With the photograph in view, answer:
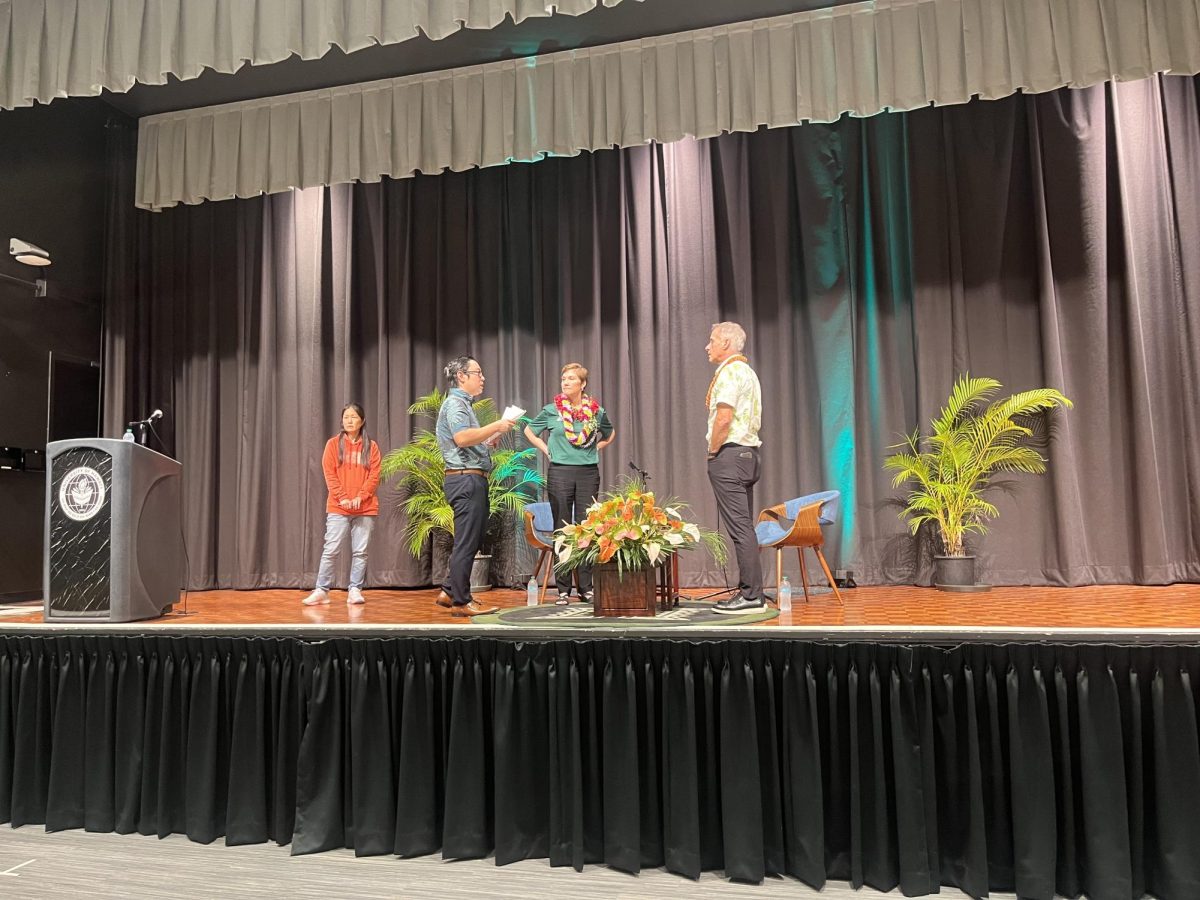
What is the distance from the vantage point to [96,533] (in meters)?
3.74

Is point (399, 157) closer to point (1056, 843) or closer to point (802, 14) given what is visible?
point (802, 14)

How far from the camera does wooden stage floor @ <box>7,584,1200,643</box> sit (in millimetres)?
2859

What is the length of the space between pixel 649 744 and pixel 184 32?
4.34 m

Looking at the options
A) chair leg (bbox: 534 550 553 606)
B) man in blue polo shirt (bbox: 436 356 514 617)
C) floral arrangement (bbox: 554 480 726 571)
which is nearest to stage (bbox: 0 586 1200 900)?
floral arrangement (bbox: 554 480 726 571)

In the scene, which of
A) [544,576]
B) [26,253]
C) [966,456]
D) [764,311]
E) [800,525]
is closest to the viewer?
[800,525]

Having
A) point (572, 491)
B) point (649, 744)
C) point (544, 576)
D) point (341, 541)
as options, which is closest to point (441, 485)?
point (544, 576)

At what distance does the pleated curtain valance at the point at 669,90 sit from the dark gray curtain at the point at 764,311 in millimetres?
667

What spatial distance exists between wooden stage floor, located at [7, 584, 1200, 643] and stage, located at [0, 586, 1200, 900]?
0.02m

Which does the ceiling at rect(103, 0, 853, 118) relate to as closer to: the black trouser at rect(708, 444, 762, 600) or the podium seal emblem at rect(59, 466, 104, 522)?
the black trouser at rect(708, 444, 762, 600)

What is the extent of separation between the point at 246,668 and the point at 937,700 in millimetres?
2559

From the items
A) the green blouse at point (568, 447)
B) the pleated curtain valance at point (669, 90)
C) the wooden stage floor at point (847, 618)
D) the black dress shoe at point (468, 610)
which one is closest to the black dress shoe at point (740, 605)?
the wooden stage floor at point (847, 618)

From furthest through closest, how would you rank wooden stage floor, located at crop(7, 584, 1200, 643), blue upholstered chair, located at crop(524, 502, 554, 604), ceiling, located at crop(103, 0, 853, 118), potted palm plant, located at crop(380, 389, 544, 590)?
1. potted palm plant, located at crop(380, 389, 544, 590)
2. ceiling, located at crop(103, 0, 853, 118)
3. blue upholstered chair, located at crop(524, 502, 554, 604)
4. wooden stage floor, located at crop(7, 584, 1200, 643)

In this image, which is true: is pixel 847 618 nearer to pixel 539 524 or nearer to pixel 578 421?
pixel 578 421

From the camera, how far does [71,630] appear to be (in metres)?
3.51
